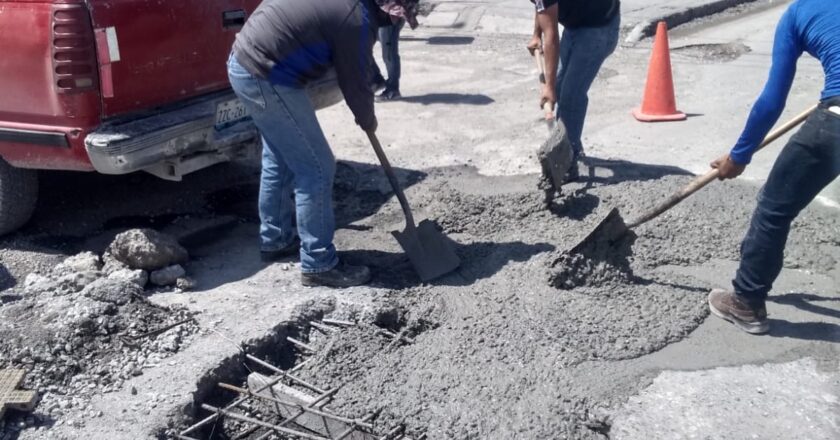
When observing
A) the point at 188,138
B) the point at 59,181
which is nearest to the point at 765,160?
the point at 188,138

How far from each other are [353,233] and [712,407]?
258cm

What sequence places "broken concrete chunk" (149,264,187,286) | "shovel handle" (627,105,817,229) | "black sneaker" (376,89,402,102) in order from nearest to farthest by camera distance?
1. "shovel handle" (627,105,817,229)
2. "broken concrete chunk" (149,264,187,286)
3. "black sneaker" (376,89,402,102)

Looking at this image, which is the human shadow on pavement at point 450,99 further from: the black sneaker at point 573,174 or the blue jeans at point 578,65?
the black sneaker at point 573,174

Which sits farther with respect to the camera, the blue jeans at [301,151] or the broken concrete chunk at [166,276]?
the broken concrete chunk at [166,276]

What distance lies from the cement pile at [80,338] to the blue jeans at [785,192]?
2663 millimetres

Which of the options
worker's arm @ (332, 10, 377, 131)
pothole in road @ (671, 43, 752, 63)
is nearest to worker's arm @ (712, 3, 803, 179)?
worker's arm @ (332, 10, 377, 131)

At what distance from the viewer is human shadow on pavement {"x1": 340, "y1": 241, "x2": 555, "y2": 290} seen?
4.60 metres

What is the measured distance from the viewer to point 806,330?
4.10 meters

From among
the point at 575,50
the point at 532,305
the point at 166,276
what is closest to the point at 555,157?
the point at 575,50

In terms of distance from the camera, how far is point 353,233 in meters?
5.39

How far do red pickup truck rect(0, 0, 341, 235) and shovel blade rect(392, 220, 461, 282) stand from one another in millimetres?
1329

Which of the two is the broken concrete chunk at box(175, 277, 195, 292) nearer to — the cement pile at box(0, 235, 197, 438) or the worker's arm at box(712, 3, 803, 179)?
the cement pile at box(0, 235, 197, 438)

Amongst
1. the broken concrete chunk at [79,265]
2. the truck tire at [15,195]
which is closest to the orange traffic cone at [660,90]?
the broken concrete chunk at [79,265]

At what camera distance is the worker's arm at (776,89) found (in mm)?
3684
